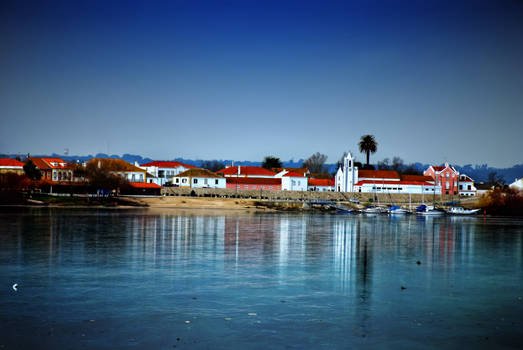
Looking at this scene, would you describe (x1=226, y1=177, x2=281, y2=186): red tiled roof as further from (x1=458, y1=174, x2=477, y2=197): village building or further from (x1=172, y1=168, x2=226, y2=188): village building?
(x1=458, y1=174, x2=477, y2=197): village building

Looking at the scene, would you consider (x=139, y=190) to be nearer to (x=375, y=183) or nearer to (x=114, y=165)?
(x=114, y=165)

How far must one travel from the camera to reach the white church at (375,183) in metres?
134

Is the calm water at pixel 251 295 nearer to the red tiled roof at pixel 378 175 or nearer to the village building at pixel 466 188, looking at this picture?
the red tiled roof at pixel 378 175

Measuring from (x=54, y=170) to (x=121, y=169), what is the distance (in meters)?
14.4

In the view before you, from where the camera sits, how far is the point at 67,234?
1623 inches

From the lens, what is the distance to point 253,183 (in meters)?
132

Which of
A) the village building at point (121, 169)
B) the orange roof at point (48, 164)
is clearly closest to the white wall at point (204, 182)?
the village building at point (121, 169)

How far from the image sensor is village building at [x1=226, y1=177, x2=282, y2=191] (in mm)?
130750

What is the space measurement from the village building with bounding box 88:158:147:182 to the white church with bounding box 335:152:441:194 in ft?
162

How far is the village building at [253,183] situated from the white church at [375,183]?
1647cm

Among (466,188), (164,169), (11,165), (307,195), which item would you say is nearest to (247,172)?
(164,169)

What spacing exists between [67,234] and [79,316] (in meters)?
26.3

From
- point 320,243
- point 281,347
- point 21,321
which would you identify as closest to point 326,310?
point 281,347

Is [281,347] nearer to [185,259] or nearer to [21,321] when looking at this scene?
[21,321]
